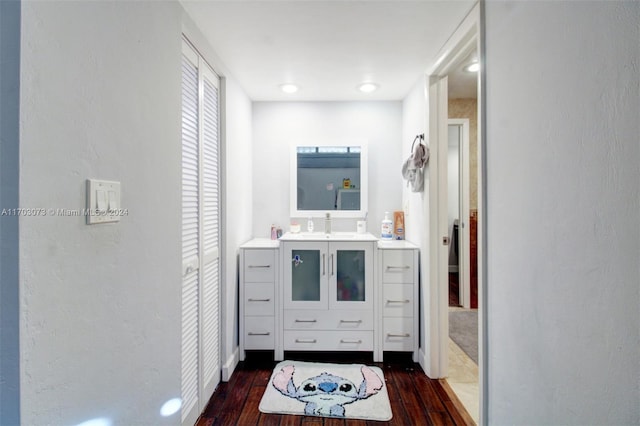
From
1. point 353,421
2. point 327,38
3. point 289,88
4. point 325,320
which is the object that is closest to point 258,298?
point 325,320

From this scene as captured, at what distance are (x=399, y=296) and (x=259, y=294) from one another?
1089mm

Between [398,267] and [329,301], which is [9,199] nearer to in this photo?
[329,301]

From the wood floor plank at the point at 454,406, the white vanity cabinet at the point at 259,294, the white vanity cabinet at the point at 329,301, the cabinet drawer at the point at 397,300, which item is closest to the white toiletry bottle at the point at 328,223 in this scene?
the white vanity cabinet at the point at 329,301

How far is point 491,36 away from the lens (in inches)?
54.5

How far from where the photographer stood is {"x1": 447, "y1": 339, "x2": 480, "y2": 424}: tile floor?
194 centimetres

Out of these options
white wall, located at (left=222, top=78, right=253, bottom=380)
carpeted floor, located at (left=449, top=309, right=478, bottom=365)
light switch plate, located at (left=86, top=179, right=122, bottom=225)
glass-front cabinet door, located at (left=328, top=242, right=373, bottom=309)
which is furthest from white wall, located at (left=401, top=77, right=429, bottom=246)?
light switch plate, located at (left=86, top=179, right=122, bottom=225)

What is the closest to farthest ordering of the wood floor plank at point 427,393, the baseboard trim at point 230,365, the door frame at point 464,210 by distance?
the wood floor plank at point 427,393 < the baseboard trim at point 230,365 < the door frame at point 464,210

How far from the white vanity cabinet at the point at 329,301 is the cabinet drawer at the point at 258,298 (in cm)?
11

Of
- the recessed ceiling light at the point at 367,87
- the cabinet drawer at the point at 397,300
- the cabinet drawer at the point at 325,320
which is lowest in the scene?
the cabinet drawer at the point at 325,320

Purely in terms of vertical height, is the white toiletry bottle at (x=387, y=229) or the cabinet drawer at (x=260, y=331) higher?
the white toiletry bottle at (x=387, y=229)

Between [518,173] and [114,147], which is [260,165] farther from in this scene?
[518,173]

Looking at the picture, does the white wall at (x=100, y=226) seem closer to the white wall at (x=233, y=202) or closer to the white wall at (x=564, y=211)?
the white wall at (x=233, y=202)

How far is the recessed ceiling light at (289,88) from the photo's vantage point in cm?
253

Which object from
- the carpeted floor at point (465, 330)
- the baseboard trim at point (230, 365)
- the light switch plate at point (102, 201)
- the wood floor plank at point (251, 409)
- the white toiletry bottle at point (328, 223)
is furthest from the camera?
the white toiletry bottle at point (328, 223)
